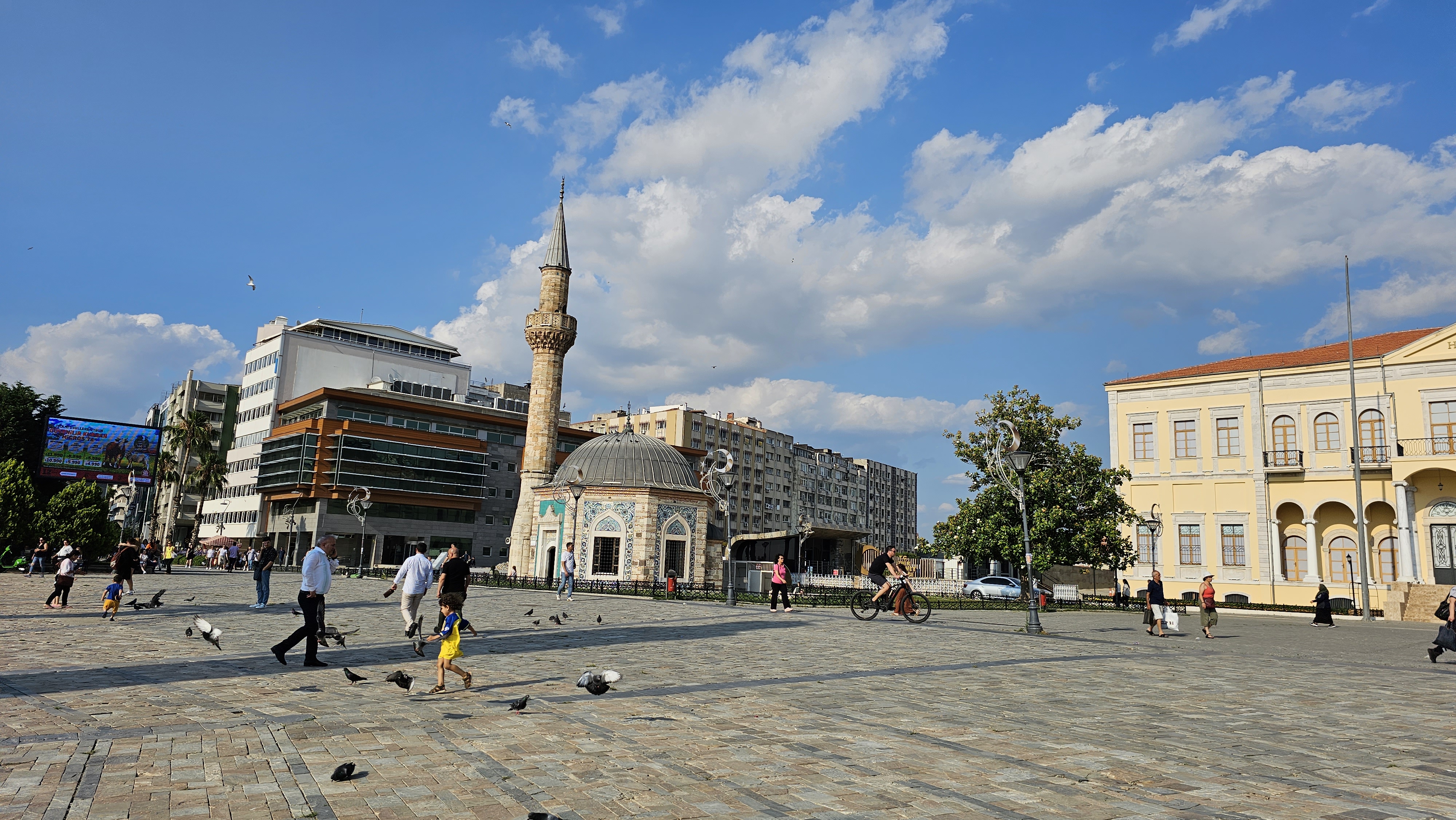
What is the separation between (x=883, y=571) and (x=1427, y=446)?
3130cm

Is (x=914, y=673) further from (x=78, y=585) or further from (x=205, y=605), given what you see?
(x=78, y=585)

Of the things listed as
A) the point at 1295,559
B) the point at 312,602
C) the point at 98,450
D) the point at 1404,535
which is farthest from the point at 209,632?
the point at 98,450

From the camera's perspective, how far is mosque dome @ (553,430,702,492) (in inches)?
1784

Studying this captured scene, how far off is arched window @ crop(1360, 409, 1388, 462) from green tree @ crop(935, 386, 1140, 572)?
430 inches

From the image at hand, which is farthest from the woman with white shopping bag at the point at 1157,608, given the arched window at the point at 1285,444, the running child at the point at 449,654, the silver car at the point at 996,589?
the arched window at the point at 1285,444

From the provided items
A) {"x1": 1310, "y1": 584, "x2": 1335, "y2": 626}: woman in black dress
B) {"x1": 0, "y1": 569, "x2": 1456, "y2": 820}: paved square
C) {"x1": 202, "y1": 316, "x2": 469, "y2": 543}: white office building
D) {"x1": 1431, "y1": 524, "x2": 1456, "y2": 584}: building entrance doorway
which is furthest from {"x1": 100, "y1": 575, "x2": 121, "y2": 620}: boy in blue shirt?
{"x1": 202, "y1": 316, "x2": 469, "y2": 543}: white office building

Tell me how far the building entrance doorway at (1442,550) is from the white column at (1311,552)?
4182mm

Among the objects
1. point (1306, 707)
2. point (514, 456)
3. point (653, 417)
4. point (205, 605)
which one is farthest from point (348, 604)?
point (653, 417)

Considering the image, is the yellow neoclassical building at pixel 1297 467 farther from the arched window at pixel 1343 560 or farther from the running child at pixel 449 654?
the running child at pixel 449 654

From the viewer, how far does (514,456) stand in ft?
277

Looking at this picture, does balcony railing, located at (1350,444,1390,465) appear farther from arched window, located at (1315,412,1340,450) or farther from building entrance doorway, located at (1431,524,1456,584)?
building entrance doorway, located at (1431,524,1456,584)

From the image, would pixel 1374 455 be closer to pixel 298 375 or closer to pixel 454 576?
pixel 454 576

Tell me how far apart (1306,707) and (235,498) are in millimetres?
93229

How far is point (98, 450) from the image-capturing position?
52062 millimetres
